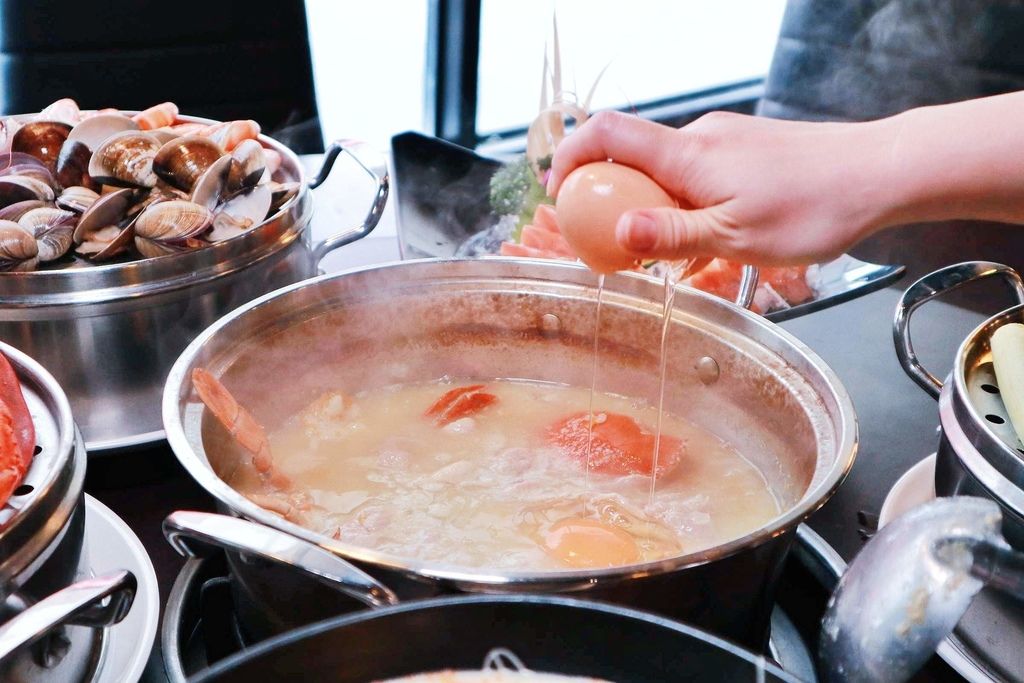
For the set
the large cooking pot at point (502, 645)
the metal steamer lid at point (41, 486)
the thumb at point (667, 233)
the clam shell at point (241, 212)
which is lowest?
the clam shell at point (241, 212)

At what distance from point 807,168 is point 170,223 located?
1.01 m

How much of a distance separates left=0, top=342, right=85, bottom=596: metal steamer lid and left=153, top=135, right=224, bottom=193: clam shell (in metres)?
0.72

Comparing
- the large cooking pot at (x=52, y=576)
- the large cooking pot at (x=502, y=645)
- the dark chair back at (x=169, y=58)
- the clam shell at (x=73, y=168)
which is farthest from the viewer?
the dark chair back at (x=169, y=58)

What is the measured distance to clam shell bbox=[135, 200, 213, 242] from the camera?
57.4 inches

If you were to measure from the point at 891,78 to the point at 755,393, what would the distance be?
2947 millimetres

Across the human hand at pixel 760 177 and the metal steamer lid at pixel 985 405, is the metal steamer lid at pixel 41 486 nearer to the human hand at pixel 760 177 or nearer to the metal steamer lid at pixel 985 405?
the human hand at pixel 760 177

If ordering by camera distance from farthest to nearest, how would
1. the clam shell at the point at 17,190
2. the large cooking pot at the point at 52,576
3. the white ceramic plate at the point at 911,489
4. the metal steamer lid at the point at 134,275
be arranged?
the clam shell at the point at 17,190, the metal steamer lid at the point at 134,275, the white ceramic plate at the point at 911,489, the large cooking pot at the point at 52,576

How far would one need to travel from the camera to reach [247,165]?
5.69ft

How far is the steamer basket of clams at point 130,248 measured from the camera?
4.44 feet

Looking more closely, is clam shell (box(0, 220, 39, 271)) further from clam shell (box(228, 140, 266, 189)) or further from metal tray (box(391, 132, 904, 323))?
metal tray (box(391, 132, 904, 323))

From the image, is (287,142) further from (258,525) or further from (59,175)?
(258,525)

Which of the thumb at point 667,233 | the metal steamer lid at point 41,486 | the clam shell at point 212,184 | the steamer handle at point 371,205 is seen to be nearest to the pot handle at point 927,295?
the thumb at point 667,233

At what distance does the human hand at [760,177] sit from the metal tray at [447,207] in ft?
2.36

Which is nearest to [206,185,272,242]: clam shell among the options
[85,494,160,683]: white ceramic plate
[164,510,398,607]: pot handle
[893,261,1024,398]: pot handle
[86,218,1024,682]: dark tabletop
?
[86,218,1024,682]: dark tabletop
